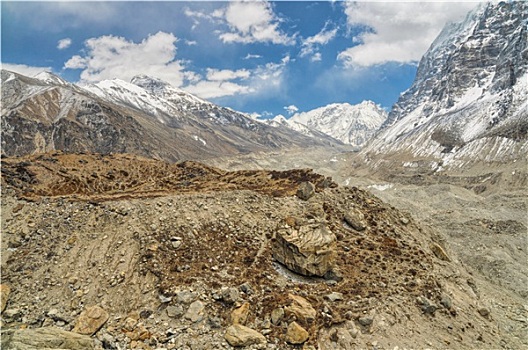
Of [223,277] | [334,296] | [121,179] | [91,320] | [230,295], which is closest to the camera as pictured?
[91,320]

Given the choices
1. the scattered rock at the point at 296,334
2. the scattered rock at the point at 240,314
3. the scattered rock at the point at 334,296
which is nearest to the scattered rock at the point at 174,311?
the scattered rock at the point at 240,314

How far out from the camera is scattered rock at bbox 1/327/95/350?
36.1ft

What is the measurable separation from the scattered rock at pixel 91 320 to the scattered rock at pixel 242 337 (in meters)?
5.36

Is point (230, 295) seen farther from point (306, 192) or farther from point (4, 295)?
point (306, 192)

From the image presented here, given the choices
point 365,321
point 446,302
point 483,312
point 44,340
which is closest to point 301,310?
point 365,321

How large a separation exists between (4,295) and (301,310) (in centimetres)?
1360

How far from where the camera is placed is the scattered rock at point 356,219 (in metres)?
24.1

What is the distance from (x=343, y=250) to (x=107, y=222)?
13981 millimetres

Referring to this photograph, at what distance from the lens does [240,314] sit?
15.5m

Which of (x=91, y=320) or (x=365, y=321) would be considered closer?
(x=91, y=320)

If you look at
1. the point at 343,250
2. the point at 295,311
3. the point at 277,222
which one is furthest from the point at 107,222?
the point at 343,250

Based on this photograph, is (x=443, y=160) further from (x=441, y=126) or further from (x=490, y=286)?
(x=490, y=286)

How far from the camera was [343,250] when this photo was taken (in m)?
21.2

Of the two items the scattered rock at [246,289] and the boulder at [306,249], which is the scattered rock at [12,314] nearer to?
the scattered rock at [246,289]
